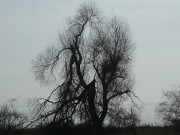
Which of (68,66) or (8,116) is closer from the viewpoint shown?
(68,66)

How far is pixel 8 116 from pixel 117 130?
38.3 ft

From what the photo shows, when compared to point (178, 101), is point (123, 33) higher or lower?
higher

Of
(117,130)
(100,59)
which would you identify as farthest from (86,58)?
(117,130)

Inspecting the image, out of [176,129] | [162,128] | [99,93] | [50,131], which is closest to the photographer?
[50,131]

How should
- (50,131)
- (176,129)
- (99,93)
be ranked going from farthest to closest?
1. (176,129)
2. (99,93)
3. (50,131)

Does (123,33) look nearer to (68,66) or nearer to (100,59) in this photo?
(100,59)

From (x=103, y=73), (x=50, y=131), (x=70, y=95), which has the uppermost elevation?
(x=103, y=73)

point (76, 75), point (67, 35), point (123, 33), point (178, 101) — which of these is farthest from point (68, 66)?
point (178, 101)

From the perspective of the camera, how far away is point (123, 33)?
1183 inches

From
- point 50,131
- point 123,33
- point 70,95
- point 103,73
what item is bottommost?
point 50,131

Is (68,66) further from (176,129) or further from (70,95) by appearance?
(176,129)

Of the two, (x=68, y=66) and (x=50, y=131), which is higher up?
(x=68, y=66)

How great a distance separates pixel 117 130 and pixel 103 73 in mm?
4266

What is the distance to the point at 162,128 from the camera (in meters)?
34.4
